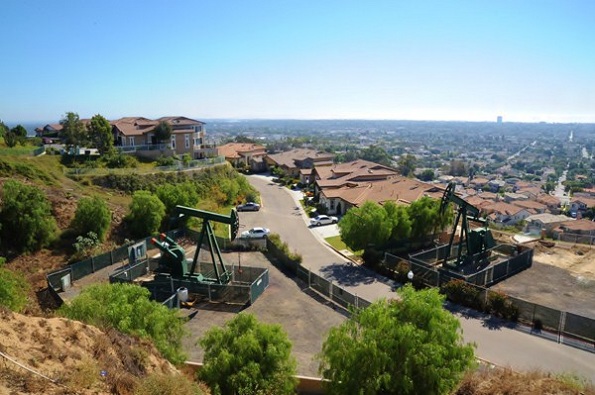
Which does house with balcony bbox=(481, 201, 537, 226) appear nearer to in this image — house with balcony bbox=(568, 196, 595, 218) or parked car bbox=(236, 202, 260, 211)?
house with balcony bbox=(568, 196, 595, 218)

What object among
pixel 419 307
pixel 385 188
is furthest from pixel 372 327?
pixel 385 188

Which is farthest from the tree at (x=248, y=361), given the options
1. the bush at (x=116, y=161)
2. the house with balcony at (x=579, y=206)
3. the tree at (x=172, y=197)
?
the house with balcony at (x=579, y=206)

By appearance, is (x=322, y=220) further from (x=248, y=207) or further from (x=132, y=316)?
(x=132, y=316)

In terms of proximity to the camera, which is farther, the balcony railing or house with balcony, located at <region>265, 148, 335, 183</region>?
house with balcony, located at <region>265, 148, 335, 183</region>

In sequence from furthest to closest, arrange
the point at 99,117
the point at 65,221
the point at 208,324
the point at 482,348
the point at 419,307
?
the point at 99,117 < the point at 65,221 < the point at 208,324 < the point at 482,348 < the point at 419,307

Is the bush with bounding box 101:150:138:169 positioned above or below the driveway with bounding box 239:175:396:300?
above

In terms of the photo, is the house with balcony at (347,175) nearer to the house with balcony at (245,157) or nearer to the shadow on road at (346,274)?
the house with balcony at (245,157)

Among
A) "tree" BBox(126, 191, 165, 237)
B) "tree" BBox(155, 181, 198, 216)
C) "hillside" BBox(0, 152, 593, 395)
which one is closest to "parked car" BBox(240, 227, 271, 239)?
"tree" BBox(155, 181, 198, 216)

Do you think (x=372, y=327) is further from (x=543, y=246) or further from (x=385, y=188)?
(x=385, y=188)
